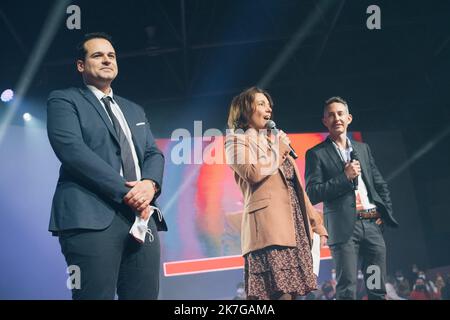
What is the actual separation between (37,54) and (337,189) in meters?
3.70

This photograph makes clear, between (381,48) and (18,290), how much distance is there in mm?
5074

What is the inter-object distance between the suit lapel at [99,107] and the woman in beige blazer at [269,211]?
806 mm

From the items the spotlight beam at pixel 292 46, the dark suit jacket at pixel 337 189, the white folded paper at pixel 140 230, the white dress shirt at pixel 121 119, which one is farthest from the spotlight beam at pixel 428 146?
the white folded paper at pixel 140 230

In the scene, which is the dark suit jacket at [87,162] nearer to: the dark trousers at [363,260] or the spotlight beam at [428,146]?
the dark trousers at [363,260]

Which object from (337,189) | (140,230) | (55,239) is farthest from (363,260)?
(55,239)

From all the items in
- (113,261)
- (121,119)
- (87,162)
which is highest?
(121,119)

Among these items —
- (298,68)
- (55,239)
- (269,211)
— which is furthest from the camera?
(298,68)

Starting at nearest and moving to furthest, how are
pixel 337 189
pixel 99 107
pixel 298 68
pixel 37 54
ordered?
pixel 99 107 < pixel 337 189 < pixel 37 54 < pixel 298 68

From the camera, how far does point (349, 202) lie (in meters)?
3.71

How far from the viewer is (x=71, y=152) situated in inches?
85.0

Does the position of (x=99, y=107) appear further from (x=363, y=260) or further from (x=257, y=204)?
(x=363, y=260)
